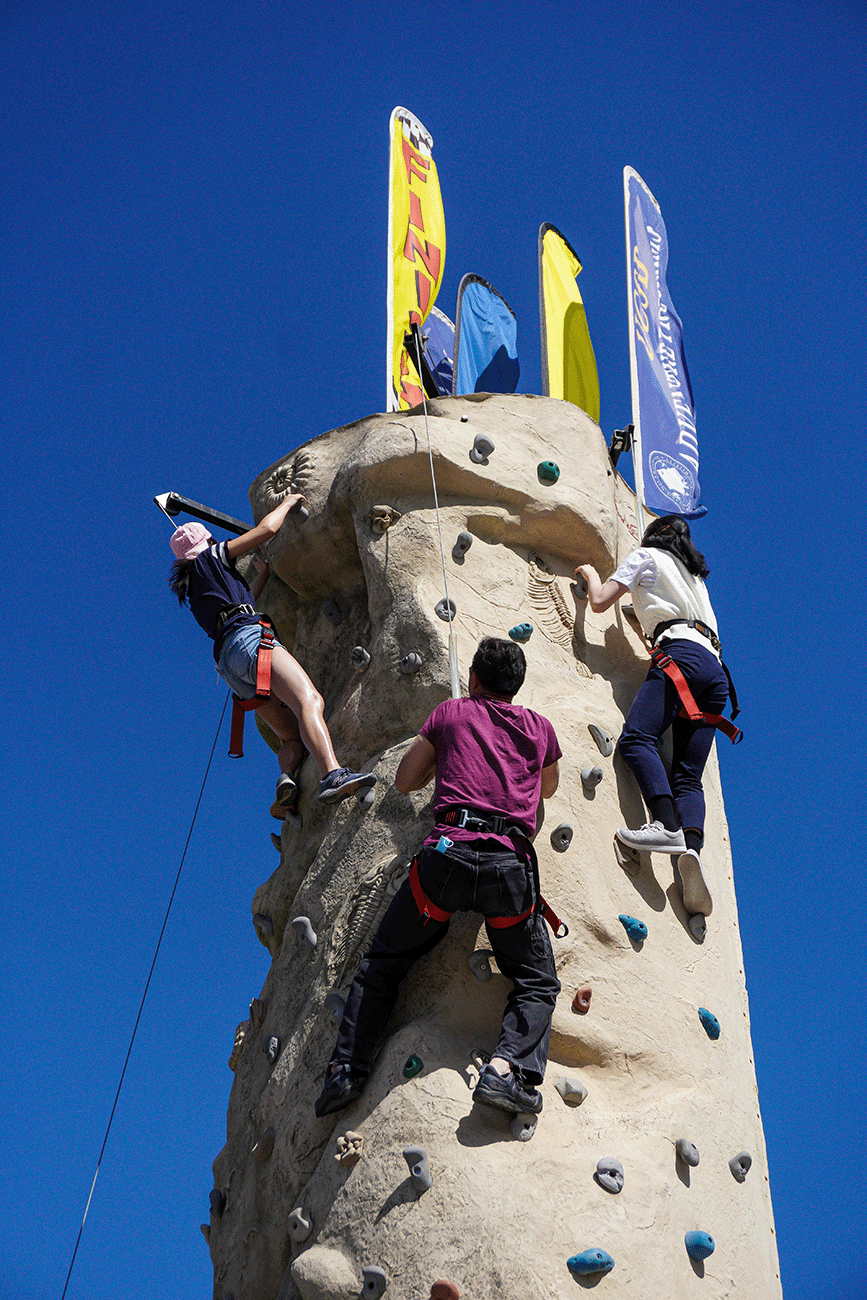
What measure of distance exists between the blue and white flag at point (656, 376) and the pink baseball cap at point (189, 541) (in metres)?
2.65

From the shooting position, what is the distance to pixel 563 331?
324 inches

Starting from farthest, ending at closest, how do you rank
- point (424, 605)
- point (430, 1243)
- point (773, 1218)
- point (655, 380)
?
1. point (655, 380)
2. point (424, 605)
3. point (773, 1218)
4. point (430, 1243)

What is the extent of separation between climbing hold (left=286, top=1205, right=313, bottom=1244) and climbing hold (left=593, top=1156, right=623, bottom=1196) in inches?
40.8

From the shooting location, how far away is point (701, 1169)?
4.27 m

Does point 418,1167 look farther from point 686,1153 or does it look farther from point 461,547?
point 461,547

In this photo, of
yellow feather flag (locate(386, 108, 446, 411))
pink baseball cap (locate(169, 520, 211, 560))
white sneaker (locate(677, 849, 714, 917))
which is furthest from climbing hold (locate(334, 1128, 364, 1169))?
yellow feather flag (locate(386, 108, 446, 411))

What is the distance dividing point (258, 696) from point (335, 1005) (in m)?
1.53

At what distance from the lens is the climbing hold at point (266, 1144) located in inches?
182

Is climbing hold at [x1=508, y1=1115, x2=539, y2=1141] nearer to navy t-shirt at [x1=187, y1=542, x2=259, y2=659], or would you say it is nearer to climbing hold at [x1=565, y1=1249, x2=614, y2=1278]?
climbing hold at [x1=565, y1=1249, x2=614, y2=1278]

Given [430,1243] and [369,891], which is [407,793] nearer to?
[369,891]

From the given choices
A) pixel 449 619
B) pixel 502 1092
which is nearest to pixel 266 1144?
pixel 502 1092

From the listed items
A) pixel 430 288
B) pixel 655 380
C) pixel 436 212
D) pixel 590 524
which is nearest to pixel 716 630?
pixel 590 524

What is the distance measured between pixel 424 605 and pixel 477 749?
121 cm

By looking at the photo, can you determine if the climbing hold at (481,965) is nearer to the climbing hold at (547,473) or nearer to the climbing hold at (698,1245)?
the climbing hold at (698,1245)
